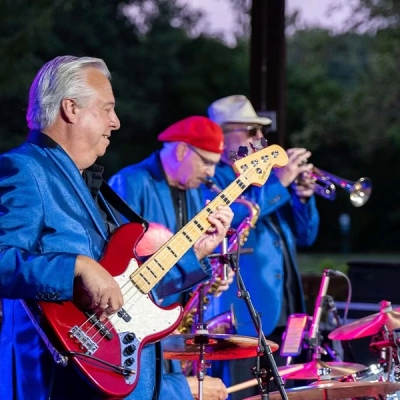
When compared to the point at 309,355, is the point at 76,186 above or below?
above

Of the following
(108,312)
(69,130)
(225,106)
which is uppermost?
(225,106)

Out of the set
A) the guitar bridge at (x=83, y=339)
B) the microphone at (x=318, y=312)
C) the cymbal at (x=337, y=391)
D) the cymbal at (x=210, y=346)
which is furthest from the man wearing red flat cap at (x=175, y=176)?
the guitar bridge at (x=83, y=339)

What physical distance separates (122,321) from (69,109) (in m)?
0.77

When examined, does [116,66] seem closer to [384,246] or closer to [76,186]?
[384,246]

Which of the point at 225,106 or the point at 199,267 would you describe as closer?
the point at 199,267

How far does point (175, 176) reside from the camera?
17.4 feet

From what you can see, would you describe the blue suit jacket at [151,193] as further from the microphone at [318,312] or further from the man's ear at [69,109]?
the man's ear at [69,109]

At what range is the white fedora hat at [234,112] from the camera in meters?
6.05

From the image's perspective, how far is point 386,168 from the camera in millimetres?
29297

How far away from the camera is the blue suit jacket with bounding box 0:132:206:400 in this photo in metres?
3.11

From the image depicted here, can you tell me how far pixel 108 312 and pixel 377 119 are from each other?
21.8 m

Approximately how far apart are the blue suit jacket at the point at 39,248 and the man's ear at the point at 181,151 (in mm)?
1891

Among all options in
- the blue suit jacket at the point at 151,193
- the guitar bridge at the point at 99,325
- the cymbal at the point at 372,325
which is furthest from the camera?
the blue suit jacket at the point at 151,193

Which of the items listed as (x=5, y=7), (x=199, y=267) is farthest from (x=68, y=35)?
(x=199, y=267)
